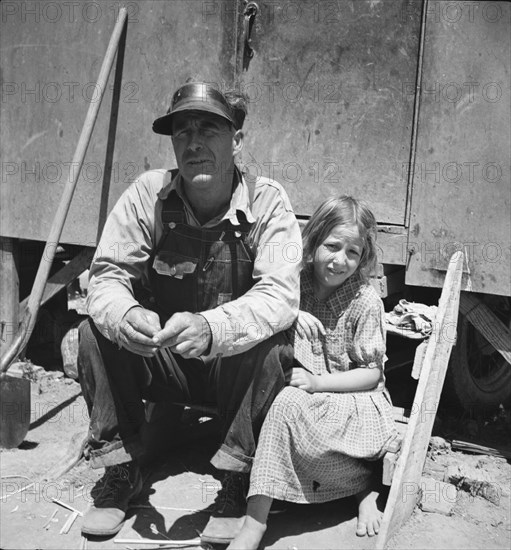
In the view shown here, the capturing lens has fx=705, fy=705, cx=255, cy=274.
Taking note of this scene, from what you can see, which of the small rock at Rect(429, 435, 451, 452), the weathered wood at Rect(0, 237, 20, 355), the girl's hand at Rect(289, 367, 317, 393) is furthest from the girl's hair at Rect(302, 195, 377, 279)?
the weathered wood at Rect(0, 237, 20, 355)

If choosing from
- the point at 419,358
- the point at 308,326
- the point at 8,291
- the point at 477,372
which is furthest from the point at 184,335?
the point at 8,291

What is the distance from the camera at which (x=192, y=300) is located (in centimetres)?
308

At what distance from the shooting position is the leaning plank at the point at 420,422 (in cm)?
277

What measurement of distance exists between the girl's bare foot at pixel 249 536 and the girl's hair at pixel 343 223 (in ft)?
3.78

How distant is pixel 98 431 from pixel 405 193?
215 centimetres

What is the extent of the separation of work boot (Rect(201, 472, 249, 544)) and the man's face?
124 cm

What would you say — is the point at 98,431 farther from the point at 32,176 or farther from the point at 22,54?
the point at 22,54

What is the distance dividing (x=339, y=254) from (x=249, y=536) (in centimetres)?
120

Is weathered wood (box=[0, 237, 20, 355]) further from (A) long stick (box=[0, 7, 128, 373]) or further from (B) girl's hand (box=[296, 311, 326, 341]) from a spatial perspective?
(B) girl's hand (box=[296, 311, 326, 341])

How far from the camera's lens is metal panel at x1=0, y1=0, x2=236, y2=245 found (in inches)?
169

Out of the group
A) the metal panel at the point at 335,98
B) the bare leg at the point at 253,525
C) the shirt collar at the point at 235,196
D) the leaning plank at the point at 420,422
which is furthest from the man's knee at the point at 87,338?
the metal panel at the point at 335,98

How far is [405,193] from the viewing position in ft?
13.0

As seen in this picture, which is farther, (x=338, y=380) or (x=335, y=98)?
(x=335, y=98)

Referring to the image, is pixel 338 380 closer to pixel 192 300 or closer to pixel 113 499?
pixel 192 300
